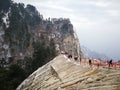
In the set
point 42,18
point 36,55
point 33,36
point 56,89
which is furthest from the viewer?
point 42,18

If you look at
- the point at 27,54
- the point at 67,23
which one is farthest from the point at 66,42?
the point at 27,54

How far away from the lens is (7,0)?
128750 millimetres

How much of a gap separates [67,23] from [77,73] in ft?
459

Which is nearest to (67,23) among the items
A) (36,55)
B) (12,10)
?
(12,10)

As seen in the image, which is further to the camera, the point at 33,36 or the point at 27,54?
the point at 33,36

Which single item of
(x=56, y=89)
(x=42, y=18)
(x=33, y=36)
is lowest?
(x=56, y=89)

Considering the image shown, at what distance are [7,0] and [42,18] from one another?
35.3m

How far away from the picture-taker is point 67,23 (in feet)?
533

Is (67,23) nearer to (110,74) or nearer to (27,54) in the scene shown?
(27,54)

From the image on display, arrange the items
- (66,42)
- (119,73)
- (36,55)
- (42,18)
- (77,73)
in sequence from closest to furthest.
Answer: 1. (119,73)
2. (77,73)
3. (36,55)
4. (66,42)
5. (42,18)

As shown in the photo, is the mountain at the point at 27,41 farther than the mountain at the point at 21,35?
No

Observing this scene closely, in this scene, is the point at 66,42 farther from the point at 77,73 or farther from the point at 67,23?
the point at 77,73

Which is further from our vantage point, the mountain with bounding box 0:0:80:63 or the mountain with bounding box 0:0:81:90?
the mountain with bounding box 0:0:80:63

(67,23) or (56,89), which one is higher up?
(67,23)
